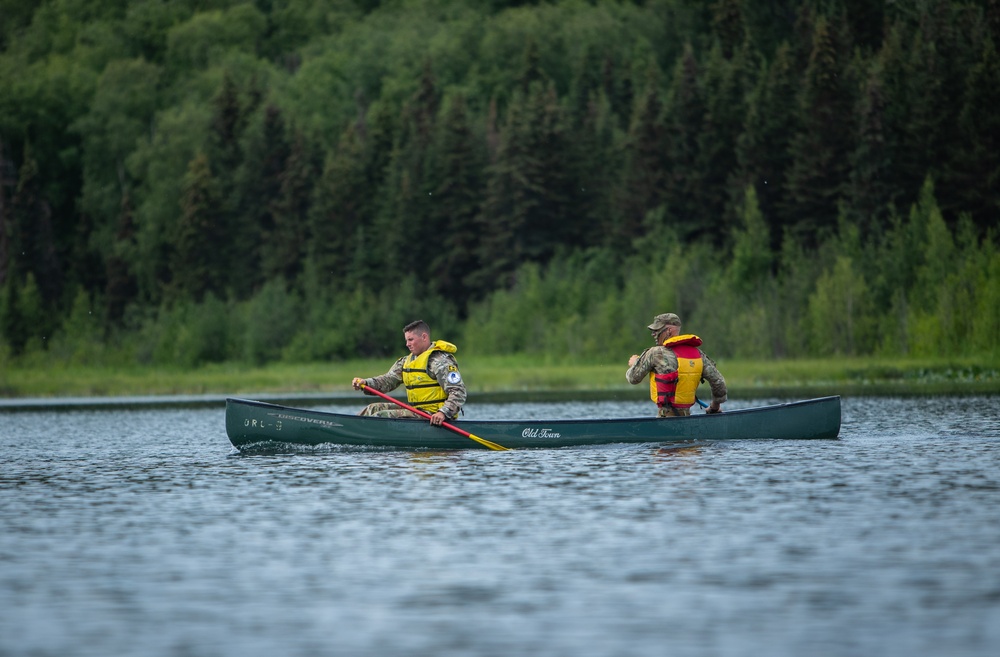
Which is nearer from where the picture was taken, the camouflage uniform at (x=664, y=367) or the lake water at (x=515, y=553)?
the lake water at (x=515, y=553)

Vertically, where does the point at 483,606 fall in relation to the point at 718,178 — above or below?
below

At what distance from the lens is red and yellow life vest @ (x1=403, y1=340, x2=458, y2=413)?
2209 cm

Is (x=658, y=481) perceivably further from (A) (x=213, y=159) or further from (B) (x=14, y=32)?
(B) (x=14, y=32)

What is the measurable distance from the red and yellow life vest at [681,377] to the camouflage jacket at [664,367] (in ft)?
0.28

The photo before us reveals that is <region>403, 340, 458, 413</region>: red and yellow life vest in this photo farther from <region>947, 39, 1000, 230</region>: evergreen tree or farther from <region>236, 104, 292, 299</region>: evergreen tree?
<region>236, 104, 292, 299</region>: evergreen tree

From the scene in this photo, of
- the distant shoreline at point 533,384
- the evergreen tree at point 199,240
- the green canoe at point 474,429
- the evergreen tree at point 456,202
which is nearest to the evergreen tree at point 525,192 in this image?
the evergreen tree at point 456,202

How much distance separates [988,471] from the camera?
18.5 meters

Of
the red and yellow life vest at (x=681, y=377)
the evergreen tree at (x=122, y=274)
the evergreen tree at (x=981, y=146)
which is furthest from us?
the evergreen tree at (x=122, y=274)

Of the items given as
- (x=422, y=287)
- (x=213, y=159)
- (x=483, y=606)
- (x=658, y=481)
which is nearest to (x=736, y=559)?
(x=483, y=606)

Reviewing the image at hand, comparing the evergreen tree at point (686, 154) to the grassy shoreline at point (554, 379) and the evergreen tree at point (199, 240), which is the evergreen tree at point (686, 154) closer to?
the grassy shoreline at point (554, 379)

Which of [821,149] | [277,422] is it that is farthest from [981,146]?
[277,422]

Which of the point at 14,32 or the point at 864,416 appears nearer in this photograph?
the point at 864,416

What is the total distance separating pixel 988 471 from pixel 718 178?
53156 mm

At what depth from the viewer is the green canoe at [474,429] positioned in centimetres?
2188
